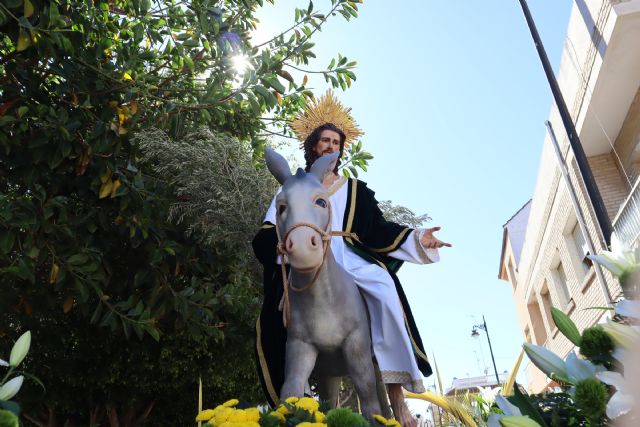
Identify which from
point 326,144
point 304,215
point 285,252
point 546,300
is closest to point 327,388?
point 285,252

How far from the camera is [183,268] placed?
718 centimetres

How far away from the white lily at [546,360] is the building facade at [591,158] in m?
8.39

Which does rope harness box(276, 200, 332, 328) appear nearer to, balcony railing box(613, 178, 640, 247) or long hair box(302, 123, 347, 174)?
long hair box(302, 123, 347, 174)

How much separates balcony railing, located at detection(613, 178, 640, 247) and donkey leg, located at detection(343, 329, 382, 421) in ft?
31.9

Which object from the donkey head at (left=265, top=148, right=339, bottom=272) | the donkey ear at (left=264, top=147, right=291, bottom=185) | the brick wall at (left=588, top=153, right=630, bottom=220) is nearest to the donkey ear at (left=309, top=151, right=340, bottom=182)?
the donkey head at (left=265, top=148, right=339, bottom=272)

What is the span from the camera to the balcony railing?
39.0 ft

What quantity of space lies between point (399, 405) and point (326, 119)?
2458 millimetres

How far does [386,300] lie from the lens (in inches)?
155

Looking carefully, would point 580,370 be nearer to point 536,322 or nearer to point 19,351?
point 19,351

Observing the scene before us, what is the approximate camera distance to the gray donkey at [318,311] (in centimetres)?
351

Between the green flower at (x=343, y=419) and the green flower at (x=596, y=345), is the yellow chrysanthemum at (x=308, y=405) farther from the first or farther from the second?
the green flower at (x=596, y=345)

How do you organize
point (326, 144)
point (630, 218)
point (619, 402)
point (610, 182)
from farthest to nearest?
1. point (610, 182)
2. point (630, 218)
3. point (326, 144)
4. point (619, 402)

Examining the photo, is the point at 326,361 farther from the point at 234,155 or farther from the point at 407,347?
the point at 234,155

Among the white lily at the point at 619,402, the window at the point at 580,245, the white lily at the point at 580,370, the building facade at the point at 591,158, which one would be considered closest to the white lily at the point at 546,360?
the white lily at the point at 580,370
